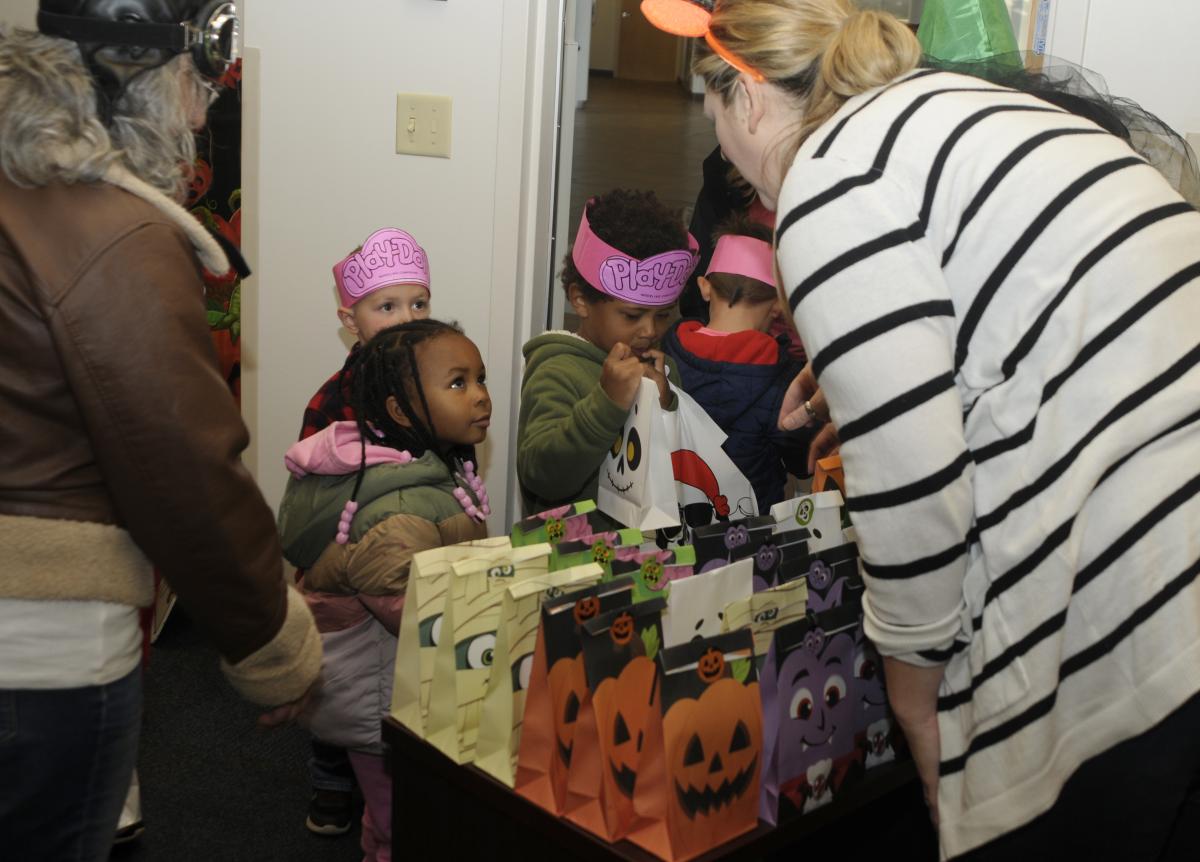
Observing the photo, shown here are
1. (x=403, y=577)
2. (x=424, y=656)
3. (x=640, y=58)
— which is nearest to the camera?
(x=424, y=656)

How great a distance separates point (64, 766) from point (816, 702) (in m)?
0.82

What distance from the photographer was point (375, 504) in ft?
6.44

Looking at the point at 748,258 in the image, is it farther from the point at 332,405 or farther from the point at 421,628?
the point at 421,628

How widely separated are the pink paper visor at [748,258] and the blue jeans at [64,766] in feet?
4.56

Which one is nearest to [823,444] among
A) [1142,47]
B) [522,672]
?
[522,672]

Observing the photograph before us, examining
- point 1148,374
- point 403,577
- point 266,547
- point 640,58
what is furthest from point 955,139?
point 640,58

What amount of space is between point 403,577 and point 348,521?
149 millimetres

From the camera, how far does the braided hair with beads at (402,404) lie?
2.05 m

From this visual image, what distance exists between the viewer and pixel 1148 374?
1.01 m

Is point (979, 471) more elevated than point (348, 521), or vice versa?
point (979, 471)

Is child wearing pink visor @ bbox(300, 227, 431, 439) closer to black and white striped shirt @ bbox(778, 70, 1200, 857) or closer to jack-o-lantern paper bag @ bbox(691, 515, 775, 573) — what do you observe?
jack-o-lantern paper bag @ bbox(691, 515, 775, 573)

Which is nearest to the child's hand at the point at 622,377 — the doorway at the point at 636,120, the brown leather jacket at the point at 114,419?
the brown leather jacket at the point at 114,419

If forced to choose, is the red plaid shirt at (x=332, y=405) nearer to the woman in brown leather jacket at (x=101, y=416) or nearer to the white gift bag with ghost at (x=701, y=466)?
the white gift bag with ghost at (x=701, y=466)

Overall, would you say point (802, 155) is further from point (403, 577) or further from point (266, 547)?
point (403, 577)
